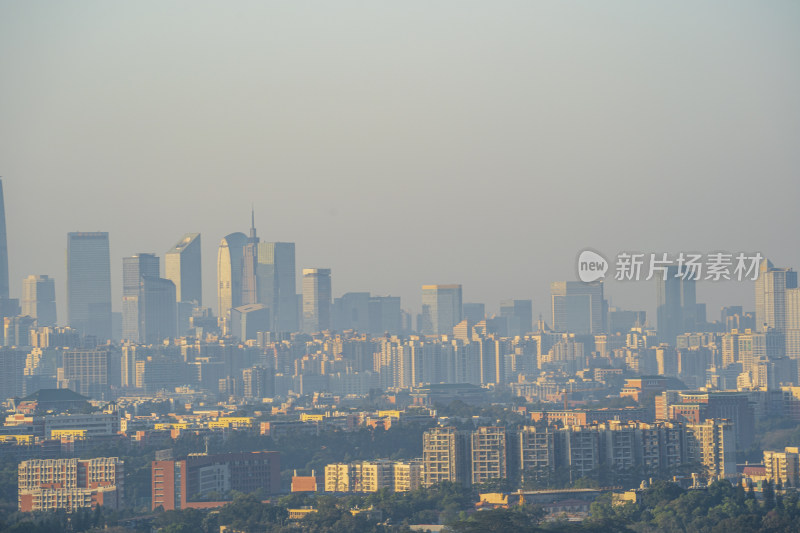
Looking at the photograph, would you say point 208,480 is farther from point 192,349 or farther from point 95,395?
point 192,349

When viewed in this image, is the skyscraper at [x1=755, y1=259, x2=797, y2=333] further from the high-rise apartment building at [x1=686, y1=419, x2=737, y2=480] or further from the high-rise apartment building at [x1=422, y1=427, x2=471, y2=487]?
the high-rise apartment building at [x1=422, y1=427, x2=471, y2=487]

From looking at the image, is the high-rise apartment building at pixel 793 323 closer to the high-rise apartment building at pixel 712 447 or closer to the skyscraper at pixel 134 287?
the skyscraper at pixel 134 287

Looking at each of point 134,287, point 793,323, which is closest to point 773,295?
point 793,323

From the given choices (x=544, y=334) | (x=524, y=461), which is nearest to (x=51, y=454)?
(x=524, y=461)

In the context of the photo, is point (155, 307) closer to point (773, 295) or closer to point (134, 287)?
point (134, 287)

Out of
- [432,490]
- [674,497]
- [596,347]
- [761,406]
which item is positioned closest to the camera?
[674,497]

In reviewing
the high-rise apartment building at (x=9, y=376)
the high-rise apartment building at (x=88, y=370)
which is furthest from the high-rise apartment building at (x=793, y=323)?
the high-rise apartment building at (x=9, y=376)

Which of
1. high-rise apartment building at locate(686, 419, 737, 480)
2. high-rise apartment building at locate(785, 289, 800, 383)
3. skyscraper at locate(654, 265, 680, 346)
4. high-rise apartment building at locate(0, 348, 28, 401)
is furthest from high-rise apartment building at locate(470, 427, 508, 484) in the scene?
skyscraper at locate(654, 265, 680, 346)
